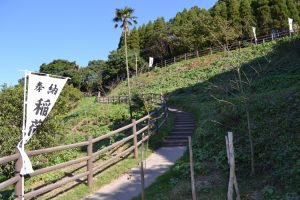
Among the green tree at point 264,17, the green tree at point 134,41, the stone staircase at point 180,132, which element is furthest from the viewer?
the green tree at point 134,41

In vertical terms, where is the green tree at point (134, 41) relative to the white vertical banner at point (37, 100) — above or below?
above

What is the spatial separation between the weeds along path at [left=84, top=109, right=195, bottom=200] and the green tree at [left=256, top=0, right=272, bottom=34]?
3677 cm

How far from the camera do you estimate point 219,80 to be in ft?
99.3

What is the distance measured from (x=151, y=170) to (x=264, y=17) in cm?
4303

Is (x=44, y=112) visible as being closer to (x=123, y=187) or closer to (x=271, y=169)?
(x=123, y=187)

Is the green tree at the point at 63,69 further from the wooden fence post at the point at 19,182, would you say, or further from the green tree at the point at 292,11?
the wooden fence post at the point at 19,182

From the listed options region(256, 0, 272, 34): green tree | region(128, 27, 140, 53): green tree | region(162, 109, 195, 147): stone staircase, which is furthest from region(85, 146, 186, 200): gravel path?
region(128, 27, 140, 53): green tree

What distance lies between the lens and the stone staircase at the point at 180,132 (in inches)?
518

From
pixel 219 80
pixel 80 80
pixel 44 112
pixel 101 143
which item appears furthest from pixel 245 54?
pixel 80 80

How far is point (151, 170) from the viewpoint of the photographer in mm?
9812

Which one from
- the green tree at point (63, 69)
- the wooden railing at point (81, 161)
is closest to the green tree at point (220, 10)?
the green tree at point (63, 69)

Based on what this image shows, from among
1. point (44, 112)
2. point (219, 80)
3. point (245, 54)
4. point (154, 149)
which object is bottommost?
point (154, 149)

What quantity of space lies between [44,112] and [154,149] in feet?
20.0

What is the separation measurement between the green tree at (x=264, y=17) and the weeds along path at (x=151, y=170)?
36.8 m
